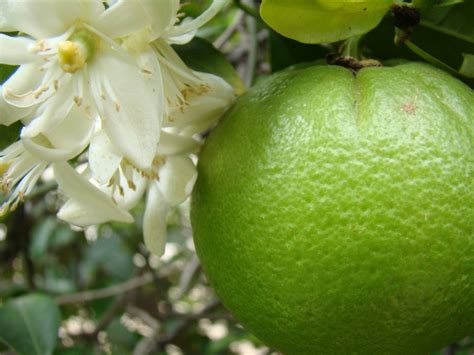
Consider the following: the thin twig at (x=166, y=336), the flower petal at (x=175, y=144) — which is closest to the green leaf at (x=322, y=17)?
the flower petal at (x=175, y=144)

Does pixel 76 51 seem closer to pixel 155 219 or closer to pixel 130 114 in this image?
pixel 130 114

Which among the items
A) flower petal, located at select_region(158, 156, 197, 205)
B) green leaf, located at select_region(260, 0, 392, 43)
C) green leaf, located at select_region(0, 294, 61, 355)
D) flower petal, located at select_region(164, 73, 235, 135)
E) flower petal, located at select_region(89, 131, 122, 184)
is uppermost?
green leaf, located at select_region(260, 0, 392, 43)

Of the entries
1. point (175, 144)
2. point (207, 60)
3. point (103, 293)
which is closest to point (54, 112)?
point (175, 144)

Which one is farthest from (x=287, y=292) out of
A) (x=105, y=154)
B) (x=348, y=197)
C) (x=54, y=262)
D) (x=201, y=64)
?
(x=54, y=262)

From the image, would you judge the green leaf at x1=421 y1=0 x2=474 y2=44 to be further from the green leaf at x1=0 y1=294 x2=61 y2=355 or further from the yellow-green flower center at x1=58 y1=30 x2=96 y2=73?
the green leaf at x1=0 y1=294 x2=61 y2=355

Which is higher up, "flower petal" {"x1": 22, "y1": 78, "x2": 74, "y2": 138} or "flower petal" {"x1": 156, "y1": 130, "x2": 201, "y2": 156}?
"flower petal" {"x1": 22, "y1": 78, "x2": 74, "y2": 138}

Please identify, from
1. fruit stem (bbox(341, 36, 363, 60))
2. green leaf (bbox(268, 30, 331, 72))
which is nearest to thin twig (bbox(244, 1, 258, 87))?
green leaf (bbox(268, 30, 331, 72))
